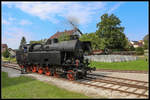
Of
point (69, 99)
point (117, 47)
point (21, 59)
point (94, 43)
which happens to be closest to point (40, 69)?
point (21, 59)

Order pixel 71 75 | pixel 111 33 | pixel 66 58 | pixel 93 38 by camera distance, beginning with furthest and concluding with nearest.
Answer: pixel 111 33 → pixel 93 38 → pixel 66 58 → pixel 71 75

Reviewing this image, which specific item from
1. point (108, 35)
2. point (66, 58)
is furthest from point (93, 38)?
point (66, 58)

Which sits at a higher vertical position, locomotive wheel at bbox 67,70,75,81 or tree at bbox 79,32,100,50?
tree at bbox 79,32,100,50

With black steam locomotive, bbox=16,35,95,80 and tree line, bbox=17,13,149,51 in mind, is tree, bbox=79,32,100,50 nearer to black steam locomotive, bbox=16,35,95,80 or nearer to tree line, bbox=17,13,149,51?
tree line, bbox=17,13,149,51

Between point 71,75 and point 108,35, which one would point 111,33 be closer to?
point 108,35

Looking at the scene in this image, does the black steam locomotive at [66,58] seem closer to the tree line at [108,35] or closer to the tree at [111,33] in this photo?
the tree line at [108,35]

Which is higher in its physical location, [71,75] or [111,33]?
[111,33]

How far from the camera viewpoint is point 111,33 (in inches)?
1763

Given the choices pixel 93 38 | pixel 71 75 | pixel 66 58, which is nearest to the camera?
pixel 71 75

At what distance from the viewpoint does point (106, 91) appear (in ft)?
25.1

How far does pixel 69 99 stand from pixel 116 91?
270 centimetres

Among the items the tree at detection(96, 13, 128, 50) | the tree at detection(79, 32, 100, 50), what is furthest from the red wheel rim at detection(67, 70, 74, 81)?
the tree at detection(96, 13, 128, 50)

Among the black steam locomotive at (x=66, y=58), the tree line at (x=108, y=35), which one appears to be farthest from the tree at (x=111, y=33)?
the black steam locomotive at (x=66, y=58)

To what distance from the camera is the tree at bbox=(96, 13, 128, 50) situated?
44.4 metres
